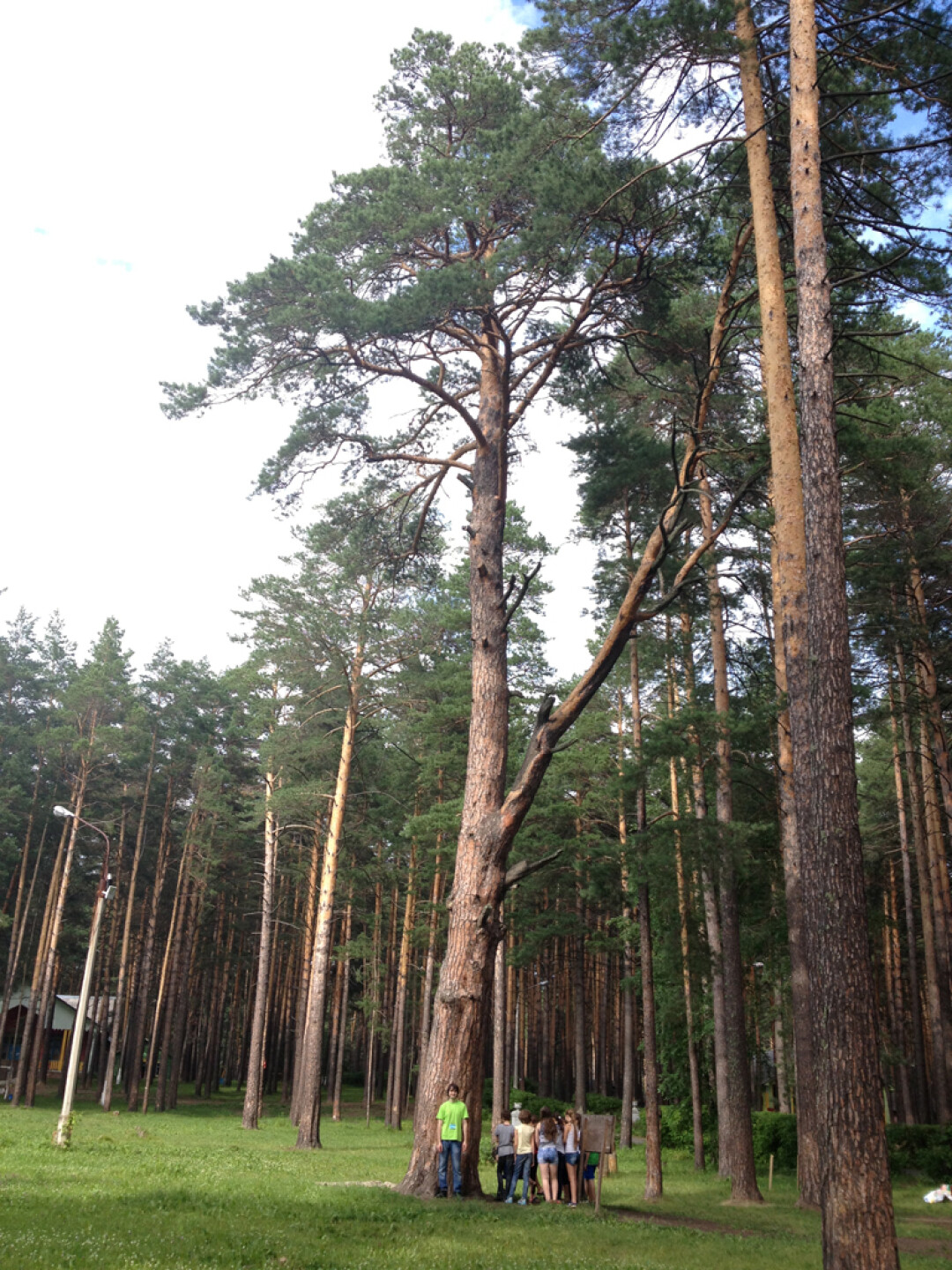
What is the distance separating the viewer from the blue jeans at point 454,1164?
10.2 m

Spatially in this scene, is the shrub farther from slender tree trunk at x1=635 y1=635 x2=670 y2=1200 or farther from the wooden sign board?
the wooden sign board

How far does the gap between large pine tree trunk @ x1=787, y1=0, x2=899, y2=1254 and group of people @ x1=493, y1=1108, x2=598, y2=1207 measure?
6763 millimetres

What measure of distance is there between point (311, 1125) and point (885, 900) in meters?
22.1

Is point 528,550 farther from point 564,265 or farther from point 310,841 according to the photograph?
point 310,841

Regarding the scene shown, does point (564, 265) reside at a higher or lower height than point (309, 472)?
higher

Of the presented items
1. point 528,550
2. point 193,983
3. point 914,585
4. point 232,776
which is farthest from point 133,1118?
point 914,585

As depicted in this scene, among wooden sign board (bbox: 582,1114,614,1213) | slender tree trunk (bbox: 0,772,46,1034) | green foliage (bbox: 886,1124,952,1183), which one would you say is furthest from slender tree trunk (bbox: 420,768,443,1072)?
slender tree trunk (bbox: 0,772,46,1034)

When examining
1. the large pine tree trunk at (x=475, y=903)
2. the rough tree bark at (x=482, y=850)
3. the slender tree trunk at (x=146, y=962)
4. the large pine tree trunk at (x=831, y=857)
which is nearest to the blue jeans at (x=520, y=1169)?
the large pine tree trunk at (x=475, y=903)

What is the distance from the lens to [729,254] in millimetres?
12391

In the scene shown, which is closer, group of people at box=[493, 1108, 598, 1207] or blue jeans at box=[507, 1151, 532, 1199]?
group of people at box=[493, 1108, 598, 1207]

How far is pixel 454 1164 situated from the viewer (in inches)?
405

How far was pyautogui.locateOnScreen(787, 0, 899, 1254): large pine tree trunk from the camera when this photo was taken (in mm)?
5844

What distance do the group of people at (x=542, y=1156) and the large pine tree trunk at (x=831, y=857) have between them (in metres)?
6.76

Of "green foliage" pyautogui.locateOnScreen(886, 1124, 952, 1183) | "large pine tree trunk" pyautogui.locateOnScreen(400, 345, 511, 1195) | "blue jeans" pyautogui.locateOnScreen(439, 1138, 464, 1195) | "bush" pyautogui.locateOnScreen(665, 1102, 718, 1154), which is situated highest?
"large pine tree trunk" pyautogui.locateOnScreen(400, 345, 511, 1195)
